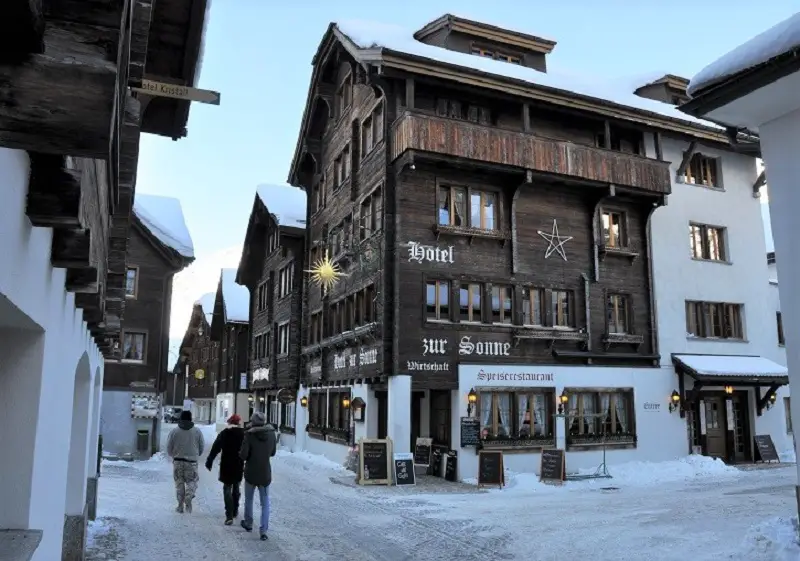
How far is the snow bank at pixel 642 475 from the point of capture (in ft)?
61.5

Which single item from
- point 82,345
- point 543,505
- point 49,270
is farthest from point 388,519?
point 49,270

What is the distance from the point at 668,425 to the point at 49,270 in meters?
23.0

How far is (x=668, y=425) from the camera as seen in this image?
23.9m

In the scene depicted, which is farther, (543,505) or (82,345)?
(543,505)

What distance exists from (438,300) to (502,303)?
Answer: 87.3 inches

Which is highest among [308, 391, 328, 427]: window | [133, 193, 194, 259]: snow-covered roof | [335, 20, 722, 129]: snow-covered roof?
[335, 20, 722, 129]: snow-covered roof

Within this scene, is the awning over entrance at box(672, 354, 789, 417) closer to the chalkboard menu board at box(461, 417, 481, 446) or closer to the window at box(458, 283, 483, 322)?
the window at box(458, 283, 483, 322)

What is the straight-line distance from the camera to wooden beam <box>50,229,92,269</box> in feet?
13.7

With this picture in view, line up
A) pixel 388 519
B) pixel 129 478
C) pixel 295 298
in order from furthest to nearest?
pixel 295 298, pixel 129 478, pixel 388 519

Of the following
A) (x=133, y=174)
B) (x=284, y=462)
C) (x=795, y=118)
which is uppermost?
(x=795, y=118)

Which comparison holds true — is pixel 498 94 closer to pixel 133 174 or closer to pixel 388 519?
pixel 388 519

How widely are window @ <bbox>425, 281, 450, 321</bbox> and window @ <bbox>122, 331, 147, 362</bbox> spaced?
11.8 meters

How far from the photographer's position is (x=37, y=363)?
170 inches

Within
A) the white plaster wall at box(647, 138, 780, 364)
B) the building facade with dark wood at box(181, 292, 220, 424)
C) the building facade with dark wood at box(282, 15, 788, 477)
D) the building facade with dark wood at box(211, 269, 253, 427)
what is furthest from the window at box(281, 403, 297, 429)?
the building facade with dark wood at box(181, 292, 220, 424)
